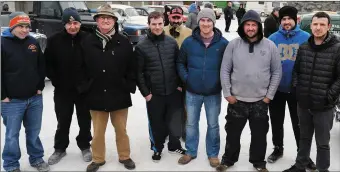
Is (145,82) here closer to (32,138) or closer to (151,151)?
(151,151)

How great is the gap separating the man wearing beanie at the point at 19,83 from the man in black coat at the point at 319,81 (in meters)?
2.78

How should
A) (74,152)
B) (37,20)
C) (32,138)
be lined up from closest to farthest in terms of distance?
(32,138), (74,152), (37,20)

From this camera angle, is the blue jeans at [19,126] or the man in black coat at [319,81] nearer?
the man in black coat at [319,81]

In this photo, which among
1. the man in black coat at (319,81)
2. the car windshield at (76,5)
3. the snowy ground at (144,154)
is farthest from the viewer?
the car windshield at (76,5)

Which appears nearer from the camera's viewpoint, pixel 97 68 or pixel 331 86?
pixel 331 86

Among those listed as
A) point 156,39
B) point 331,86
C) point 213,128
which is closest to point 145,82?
point 156,39

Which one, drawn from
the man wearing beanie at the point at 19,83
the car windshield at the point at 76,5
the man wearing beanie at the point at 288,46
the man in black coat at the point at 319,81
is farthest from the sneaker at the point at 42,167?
the car windshield at the point at 76,5

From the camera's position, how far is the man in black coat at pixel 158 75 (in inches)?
153

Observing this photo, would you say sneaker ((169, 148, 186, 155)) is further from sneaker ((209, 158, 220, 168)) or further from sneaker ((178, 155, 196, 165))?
sneaker ((209, 158, 220, 168))

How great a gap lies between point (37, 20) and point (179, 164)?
312 inches

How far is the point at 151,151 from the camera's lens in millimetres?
4492

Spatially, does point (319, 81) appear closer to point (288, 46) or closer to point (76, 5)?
point (288, 46)

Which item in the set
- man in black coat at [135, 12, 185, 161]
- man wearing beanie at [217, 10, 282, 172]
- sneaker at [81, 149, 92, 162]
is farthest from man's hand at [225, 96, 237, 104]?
sneaker at [81, 149, 92, 162]

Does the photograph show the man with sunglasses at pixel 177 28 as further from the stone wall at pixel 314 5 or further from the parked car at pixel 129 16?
the stone wall at pixel 314 5
